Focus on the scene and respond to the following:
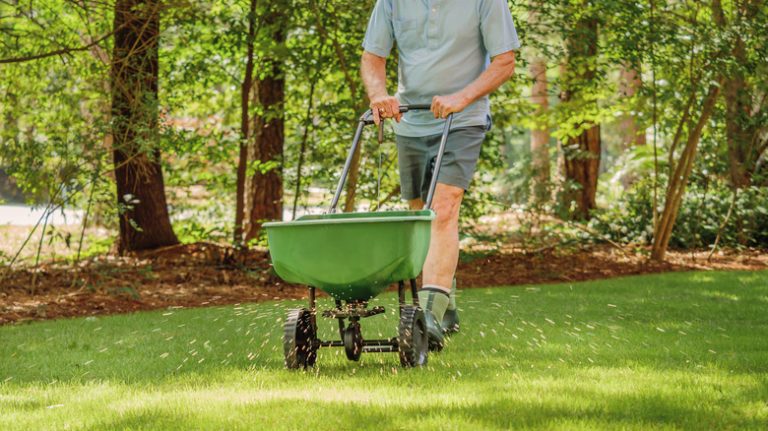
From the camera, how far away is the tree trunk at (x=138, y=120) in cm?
742

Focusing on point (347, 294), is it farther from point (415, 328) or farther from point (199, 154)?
point (199, 154)

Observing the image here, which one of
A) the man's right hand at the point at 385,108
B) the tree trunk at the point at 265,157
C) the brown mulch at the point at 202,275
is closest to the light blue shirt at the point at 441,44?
the man's right hand at the point at 385,108

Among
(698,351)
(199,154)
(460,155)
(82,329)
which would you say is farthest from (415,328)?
(199,154)

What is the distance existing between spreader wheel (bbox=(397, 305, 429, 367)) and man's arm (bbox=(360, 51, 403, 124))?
890 mm

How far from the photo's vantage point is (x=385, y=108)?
13.8 ft

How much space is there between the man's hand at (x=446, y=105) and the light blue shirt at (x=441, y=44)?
0.69ft

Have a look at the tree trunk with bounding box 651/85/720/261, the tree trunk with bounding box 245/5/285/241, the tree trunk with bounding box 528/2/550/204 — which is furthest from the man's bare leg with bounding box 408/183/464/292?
the tree trunk with bounding box 651/85/720/261

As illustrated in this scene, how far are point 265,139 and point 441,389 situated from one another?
7.63 meters

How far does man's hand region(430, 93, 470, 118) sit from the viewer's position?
162 inches

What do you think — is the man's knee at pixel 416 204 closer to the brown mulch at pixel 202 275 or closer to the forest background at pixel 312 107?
the brown mulch at pixel 202 275

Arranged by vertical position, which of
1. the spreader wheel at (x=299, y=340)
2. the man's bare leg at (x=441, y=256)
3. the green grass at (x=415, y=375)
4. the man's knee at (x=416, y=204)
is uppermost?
the man's knee at (x=416, y=204)

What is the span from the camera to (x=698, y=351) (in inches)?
169

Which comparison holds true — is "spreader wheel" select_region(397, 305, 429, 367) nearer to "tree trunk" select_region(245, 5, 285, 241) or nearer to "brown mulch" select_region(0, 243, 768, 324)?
"brown mulch" select_region(0, 243, 768, 324)

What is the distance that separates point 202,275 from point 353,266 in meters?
5.02
